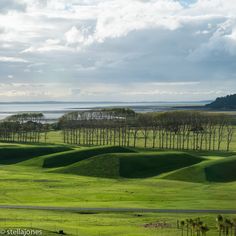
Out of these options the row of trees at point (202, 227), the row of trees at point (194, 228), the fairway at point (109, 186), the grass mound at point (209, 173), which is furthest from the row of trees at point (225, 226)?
the grass mound at point (209, 173)

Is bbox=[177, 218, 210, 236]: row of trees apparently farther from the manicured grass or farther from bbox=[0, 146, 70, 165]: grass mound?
bbox=[0, 146, 70, 165]: grass mound

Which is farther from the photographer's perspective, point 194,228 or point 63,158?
point 63,158

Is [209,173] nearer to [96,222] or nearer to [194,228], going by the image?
[96,222]

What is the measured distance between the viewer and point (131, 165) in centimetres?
13150

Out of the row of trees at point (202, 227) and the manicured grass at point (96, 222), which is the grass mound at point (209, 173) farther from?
the row of trees at point (202, 227)

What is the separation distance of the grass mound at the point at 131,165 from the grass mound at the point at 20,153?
27168 mm

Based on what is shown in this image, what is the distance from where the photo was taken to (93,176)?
126m

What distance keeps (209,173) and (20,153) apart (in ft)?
219

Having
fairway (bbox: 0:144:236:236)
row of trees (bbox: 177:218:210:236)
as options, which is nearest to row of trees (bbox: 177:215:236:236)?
row of trees (bbox: 177:218:210:236)

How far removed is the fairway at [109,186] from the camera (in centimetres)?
6375

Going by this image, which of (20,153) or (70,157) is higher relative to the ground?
(70,157)

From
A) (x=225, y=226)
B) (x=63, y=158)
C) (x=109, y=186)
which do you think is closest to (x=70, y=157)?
(x=63, y=158)

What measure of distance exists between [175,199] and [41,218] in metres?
28.6

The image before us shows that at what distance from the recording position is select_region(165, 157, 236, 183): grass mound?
11550cm
